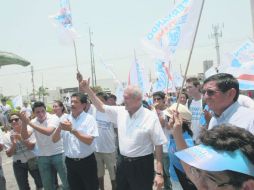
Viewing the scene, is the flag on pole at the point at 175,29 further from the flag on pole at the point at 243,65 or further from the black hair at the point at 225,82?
the flag on pole at the point at 243,65

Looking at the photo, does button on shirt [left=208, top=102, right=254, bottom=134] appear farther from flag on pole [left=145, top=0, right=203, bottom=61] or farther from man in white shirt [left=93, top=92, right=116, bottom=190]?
man in white shirt [left=93, top=92, right=116, bottom=190]

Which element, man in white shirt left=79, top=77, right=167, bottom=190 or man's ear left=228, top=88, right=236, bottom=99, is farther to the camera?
man in white shirt left=79, top=77, right=167, bottom=190

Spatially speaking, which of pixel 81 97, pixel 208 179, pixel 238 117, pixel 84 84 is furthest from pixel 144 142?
pixel 208 179

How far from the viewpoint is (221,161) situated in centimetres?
137

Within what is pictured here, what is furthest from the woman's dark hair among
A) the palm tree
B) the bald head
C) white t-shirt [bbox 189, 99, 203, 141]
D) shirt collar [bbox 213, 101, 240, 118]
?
the palm tree

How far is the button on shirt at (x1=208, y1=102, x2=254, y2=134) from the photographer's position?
2798 mm

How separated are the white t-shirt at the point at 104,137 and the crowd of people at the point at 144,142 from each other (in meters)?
0.02

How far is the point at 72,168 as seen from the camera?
5301 millimetres

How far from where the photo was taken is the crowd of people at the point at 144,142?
1.44 m

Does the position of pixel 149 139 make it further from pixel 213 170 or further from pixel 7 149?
pixel 213 170

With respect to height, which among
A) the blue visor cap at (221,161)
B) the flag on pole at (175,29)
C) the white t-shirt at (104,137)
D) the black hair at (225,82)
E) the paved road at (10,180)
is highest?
the flag on pole at (175,29)

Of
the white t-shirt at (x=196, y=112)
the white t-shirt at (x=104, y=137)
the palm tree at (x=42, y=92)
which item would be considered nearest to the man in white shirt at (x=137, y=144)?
the white t-shirt at (x=196, y=112)

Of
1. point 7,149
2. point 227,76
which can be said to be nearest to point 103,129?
point 7,149

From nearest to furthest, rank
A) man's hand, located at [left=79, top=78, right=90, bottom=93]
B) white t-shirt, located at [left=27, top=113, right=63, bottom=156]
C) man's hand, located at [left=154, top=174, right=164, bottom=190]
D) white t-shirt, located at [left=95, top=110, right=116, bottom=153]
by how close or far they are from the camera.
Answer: man's hand, located at [left=154, top=174, right=164, bottom=190]
man's hand, located at [left=79, top=78, right=90, bottom=93]
white t-shirt, located at [left=27, top=113, right=63, bottom=156]
white t-shirt, located at [left=95, top=110, right=116, bottom=153]
